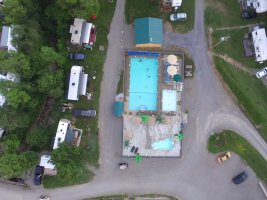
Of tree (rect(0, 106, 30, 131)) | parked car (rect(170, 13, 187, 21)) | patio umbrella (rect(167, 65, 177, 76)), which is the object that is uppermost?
parked car (rect(170, 13, 187, 21))

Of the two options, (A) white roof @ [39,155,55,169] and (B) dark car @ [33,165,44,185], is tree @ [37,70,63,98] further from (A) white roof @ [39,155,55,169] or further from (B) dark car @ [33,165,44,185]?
(B) dark car @ [33,165,44,185]

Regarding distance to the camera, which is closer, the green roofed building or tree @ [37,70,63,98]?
tree @ [37,70,63,98]

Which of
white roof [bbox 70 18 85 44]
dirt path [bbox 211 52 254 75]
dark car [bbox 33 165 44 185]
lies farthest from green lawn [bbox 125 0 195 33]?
dark car [bbox 33 165 44 185]

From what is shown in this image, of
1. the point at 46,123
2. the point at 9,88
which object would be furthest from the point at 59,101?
the point at 9,88

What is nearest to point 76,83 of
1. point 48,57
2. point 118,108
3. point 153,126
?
point 48,57

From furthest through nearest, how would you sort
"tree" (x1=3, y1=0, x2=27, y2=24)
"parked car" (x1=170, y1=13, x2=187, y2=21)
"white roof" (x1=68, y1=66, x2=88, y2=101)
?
1. "parked car" (x1=170, y1=13, x2=187, y2=21)
2. "white roof" (x1=68, y1=66, x2=88, y2=101)
3. "tree" (x1=3, y1=0, x2=27, y2=24)

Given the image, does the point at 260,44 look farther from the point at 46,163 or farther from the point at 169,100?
the point at 46,163
